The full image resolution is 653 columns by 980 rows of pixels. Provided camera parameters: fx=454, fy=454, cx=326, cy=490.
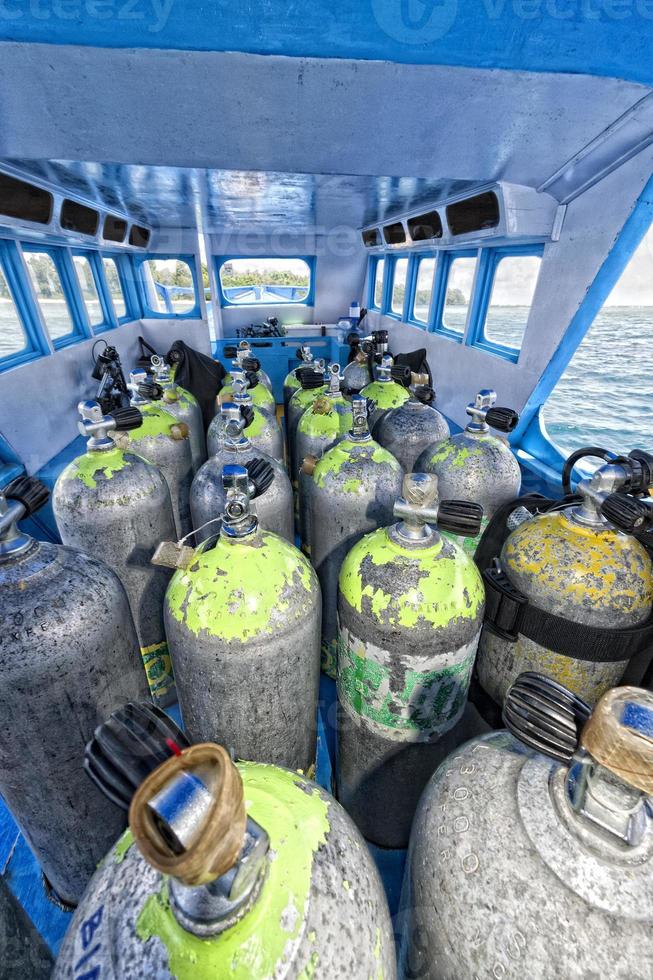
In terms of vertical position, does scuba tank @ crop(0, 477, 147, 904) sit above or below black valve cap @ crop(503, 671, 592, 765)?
below

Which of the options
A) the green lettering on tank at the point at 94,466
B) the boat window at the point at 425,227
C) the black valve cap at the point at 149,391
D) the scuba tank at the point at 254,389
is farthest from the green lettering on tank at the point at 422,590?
the boat window at the point at 425,227

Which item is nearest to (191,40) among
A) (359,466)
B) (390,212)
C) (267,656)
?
(359,466)

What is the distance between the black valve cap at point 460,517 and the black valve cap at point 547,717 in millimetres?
581

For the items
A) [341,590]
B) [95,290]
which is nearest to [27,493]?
[341,590]

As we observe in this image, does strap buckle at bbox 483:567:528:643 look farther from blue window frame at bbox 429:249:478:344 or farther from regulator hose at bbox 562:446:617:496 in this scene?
blue window frame at bbox 429:249:478:344

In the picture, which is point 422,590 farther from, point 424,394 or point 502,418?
point 424,394

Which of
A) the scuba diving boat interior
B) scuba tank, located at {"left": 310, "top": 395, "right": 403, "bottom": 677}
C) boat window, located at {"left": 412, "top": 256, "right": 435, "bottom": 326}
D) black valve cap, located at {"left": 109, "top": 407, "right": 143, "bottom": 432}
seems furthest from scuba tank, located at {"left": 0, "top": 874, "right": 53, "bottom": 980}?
boat window, located at {"left": 412, "top": 256, "right": 435, "bottom": 326}

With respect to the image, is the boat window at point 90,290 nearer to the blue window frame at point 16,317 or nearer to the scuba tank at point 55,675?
the blue window frame at point 16,317

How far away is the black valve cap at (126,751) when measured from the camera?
65 centimetres

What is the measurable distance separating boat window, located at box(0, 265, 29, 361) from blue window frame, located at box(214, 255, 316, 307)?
187 inches

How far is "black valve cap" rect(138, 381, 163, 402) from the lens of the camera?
324cm

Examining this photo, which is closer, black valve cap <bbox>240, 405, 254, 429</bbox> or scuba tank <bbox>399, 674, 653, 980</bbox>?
scuba tank <bbox>399, 674, 653, 980</bbox>

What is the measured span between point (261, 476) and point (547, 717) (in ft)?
3.63

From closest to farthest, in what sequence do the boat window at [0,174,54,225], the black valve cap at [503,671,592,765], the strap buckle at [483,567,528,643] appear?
the black valve cap at [503,671,592,765]
the strap buckle at [483,567,528,643]
the boat window at [0,174,54,225]
